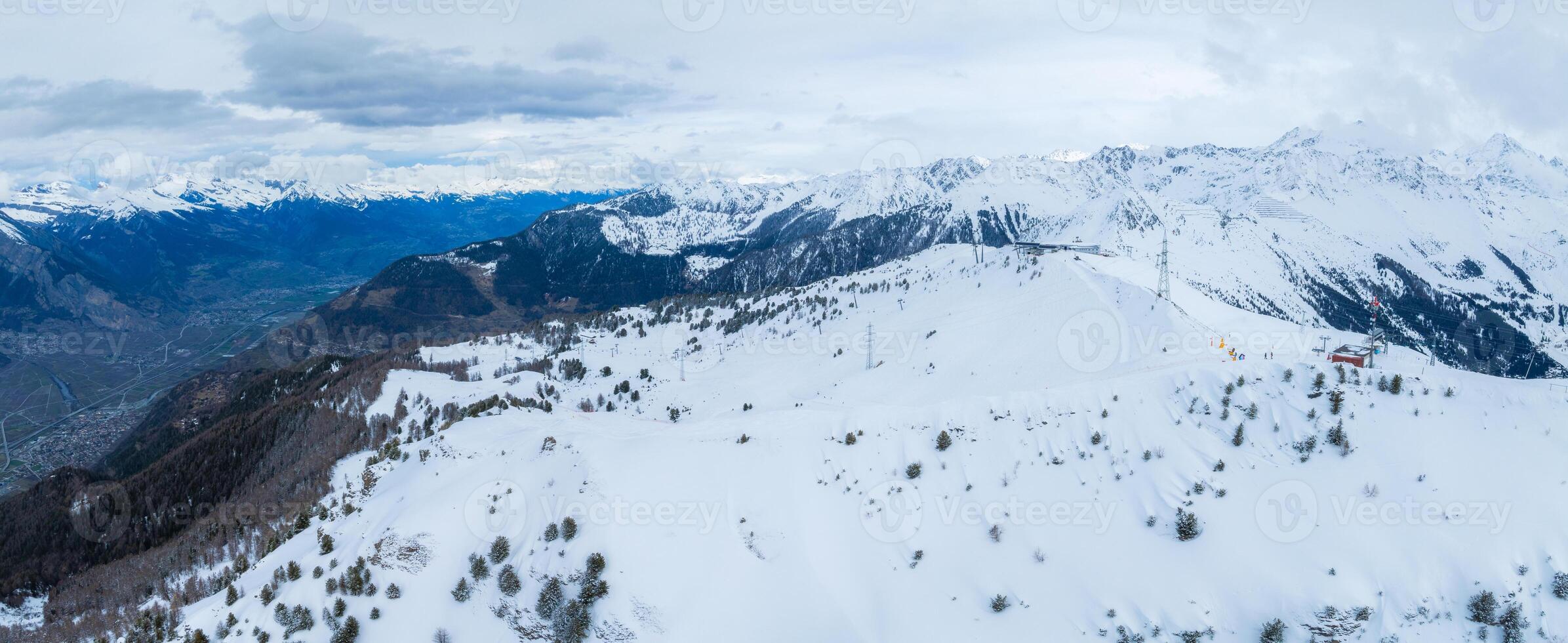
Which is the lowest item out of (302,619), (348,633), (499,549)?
(348,633)

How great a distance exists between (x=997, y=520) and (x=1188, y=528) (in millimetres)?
8135

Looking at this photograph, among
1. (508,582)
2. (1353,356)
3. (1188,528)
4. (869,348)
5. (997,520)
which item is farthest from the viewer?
(869,348)

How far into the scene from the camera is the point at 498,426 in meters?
42.6

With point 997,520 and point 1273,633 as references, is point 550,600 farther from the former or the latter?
point 1273,633

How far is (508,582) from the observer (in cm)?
2861

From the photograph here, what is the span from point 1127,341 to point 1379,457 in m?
32.2

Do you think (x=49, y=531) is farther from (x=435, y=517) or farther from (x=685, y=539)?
(x=685, y=539)

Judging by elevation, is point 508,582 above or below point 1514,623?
below

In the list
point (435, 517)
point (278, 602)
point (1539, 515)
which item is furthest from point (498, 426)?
point (1539, 515)
